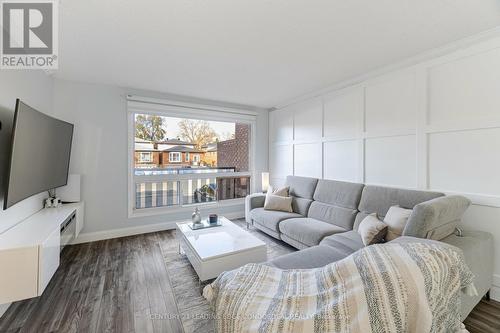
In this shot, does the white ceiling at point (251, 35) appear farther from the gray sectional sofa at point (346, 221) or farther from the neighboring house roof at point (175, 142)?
A: the gray sectional sofa at point (346, 221)

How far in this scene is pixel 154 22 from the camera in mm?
1881

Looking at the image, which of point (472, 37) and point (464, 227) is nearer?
point (472, 37)

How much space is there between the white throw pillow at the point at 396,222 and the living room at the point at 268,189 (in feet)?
0.06

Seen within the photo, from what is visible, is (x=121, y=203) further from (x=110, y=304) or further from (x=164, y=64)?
(x=164, y=64)

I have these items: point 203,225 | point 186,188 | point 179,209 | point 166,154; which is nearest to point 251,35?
point 203,225

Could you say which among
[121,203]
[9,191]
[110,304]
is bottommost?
[110,304]

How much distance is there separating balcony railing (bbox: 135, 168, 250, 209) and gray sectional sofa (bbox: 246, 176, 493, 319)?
0.96 m

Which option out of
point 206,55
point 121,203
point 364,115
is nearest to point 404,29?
point 364,115

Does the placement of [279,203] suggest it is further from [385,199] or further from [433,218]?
[433,218]

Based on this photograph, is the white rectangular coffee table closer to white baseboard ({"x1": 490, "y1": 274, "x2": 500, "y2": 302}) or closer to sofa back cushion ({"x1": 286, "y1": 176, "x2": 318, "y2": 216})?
sofa back cushion ({"x1": 286, "y1": 176, "x2": 318, "y2": 216})

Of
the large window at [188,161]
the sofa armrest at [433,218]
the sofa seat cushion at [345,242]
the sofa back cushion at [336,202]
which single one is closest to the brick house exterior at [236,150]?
the large window at [188,161]

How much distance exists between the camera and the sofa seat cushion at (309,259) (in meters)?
1.78

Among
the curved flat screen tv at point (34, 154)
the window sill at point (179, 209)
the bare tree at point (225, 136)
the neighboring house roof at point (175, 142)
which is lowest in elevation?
the window sill at point (179, 209)

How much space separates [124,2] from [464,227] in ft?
12.4
